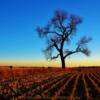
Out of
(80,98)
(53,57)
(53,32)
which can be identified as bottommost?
(80,98)

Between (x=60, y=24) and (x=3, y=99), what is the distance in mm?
44398

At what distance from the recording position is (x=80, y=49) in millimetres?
59031

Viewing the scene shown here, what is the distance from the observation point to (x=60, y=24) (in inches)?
2264

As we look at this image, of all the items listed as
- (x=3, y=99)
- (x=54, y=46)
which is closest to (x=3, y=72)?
(x=3, y=99)

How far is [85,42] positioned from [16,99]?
46.9m

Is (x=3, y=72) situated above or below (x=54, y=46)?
below

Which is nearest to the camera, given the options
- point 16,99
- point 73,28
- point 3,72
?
point 16,99

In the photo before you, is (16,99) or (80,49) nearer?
(16,99)

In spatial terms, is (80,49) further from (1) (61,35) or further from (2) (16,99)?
(2) (16,99)

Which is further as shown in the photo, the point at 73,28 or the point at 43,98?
the point at 73,28

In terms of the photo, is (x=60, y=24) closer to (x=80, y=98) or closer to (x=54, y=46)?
(x=54, y=46)

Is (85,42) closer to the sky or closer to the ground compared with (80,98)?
closer to the sky

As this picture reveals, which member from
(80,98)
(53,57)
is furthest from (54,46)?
(80,98)

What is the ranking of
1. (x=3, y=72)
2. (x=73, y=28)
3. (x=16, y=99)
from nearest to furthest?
1. (x=16, y=99)
2. (x=3, y=72)
3. (x=73, y=28)
